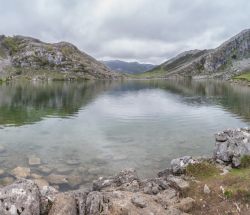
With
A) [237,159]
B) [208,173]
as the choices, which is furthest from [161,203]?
[237,159]

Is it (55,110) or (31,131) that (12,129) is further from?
(55,110)

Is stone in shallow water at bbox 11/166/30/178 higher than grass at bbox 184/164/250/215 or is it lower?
lower

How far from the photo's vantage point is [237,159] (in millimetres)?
28406

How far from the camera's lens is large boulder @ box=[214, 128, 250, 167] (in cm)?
2889

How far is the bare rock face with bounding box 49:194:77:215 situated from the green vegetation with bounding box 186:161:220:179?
10924 mm

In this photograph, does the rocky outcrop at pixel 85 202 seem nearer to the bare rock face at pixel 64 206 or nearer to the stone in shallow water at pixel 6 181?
the bare rock face at pixel 64 206

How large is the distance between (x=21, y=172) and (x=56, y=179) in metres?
4.68

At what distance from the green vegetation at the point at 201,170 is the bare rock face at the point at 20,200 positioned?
1312 cm

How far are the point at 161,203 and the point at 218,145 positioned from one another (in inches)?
517

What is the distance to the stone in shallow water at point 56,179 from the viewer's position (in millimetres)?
32750

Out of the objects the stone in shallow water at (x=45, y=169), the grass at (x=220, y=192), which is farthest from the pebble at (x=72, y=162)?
the grass at (x=220, y=192)

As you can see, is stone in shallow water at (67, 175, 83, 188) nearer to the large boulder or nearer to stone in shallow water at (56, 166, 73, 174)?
stone in shallow water at (56, 166, 73, 174)

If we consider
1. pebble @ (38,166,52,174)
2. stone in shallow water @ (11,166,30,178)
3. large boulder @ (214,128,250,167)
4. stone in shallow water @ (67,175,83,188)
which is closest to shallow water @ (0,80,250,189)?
stone in shallow water @ (67,175,83,188)

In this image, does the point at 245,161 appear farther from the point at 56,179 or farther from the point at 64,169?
the point at 64,169
